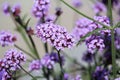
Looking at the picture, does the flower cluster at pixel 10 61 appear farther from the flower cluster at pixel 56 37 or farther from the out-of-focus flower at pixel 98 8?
the out-of-focus flower at pixel 98 8

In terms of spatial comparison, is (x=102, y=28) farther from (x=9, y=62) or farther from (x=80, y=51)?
(x=80, y=51)

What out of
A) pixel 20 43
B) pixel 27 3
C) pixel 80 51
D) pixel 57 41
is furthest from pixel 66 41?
pixel 27 3

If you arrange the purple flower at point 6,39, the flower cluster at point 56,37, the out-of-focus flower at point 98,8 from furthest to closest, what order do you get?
1. the out-of-focus flower at point 98,8
2. the purple flower at point 6,39
3. the flower cluster at point 56,37

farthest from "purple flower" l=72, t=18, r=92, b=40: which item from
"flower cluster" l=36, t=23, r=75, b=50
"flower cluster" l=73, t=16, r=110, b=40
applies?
"flower cluster" l=36, t=23, r=75, b=50

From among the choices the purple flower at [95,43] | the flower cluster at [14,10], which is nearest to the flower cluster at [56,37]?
the purple flower at [95,43]

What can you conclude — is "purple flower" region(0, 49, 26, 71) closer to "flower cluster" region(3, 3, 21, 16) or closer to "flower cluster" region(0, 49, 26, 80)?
"flower cluster" region(0, 49, 26, 80)
